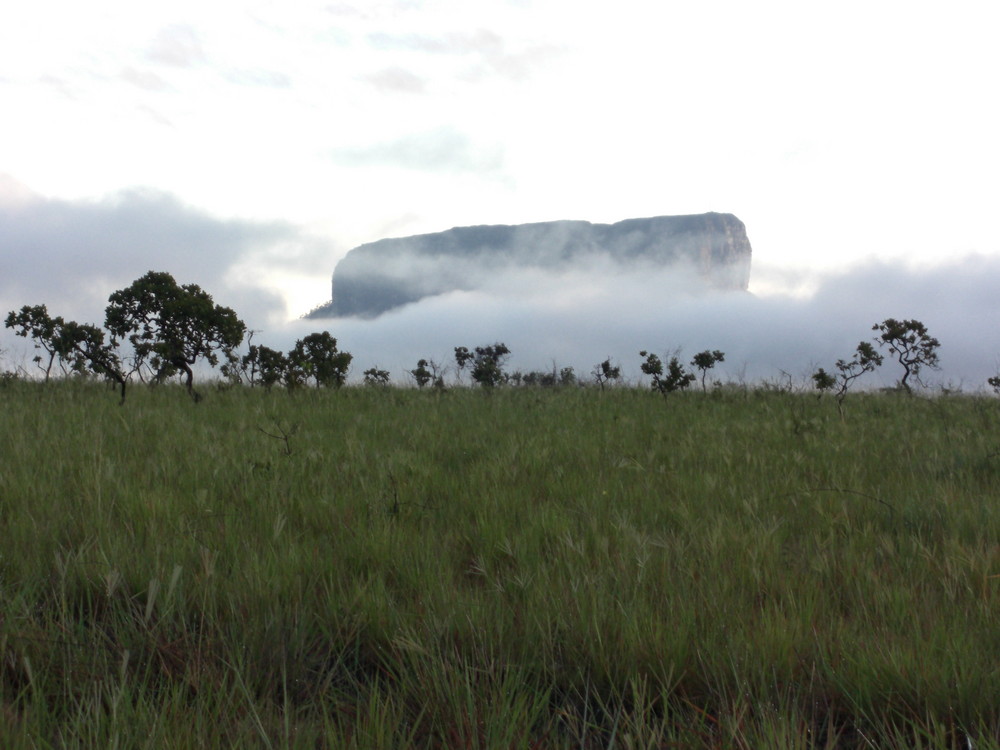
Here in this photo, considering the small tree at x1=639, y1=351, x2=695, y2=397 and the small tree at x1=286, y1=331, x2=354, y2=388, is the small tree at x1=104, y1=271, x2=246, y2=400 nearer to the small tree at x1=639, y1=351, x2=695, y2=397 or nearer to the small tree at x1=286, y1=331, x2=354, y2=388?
the small tree at x1=286, y1=331, x2=354, y2=388

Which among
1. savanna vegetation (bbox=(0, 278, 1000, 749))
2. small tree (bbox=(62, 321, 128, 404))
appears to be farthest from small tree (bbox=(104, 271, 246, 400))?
savanna vegetation (bbox=(0, 278, 1000, 749))

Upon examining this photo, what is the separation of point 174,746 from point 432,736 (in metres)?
0.52

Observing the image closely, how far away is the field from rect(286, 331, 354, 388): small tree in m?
6.47

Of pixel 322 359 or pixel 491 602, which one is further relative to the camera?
pixel 322 359

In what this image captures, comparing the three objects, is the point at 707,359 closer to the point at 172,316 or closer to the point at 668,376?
the point at 668,376

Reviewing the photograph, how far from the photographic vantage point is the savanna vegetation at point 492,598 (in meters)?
1.46

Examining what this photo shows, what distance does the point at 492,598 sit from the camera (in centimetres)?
204

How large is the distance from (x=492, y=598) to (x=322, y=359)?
9790mm

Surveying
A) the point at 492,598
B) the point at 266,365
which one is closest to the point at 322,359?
the point at 266,365

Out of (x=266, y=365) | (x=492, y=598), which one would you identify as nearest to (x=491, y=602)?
(x=492, y=598)

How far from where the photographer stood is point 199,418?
6.01m

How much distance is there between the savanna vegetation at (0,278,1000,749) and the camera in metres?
1.46

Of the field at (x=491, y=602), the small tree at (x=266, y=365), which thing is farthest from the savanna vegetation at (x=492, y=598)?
the small tree at (x=266, y=365)

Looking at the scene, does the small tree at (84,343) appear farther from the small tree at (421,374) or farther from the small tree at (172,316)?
the small tree at (421,374)
